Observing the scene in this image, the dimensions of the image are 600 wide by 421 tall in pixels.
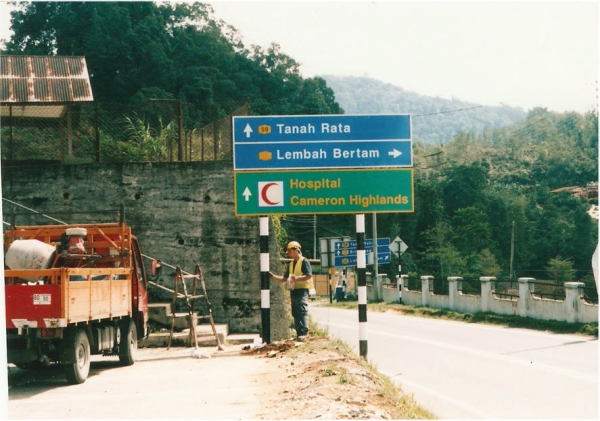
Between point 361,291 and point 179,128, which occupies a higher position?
point 179,128

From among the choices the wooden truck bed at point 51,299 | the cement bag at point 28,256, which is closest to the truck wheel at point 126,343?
the wooden truck bed at point 51,299

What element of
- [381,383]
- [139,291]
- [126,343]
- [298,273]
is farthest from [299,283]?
[381,383]

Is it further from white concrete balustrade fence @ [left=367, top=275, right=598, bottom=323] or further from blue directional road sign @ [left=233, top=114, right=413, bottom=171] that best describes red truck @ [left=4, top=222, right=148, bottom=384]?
white concrete balustrade fence @ [left=367, top=275, right=598, bottom=323]

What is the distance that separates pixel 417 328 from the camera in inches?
982

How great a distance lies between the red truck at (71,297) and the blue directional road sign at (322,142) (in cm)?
259

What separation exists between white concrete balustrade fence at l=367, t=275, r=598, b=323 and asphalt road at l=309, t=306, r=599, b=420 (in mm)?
1444

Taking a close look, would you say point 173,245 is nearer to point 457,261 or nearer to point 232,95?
point 232,95

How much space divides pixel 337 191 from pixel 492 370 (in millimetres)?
4142

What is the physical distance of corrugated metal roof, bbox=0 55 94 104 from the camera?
21766 millimetres

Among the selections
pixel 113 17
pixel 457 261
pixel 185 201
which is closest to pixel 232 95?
pixel 113 17

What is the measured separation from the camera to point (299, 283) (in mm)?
14102

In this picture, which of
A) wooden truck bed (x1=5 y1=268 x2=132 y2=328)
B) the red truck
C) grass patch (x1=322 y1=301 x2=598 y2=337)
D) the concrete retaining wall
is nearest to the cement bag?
the red truck

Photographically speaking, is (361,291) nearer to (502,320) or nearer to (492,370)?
(492,370)

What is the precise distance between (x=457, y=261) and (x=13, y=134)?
46286 millimetres
